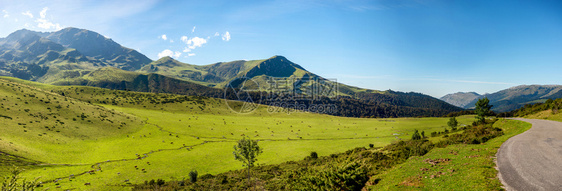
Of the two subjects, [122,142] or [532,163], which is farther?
[122,142]

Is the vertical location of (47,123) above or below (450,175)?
below

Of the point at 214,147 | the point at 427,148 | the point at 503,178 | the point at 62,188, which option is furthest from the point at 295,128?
the point at 503,178

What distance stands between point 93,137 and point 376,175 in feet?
277

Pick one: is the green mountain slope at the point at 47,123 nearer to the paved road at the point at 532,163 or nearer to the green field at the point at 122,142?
the green field at the point at 122,142

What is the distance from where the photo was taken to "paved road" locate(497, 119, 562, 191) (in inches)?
609

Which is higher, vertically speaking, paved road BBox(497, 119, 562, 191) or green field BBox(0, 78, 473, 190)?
paved road BBox(497, 119, 562, 191)

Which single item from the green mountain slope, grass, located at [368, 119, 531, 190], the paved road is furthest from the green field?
the paved road

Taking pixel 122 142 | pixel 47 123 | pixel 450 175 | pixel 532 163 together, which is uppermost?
pixel 532 163

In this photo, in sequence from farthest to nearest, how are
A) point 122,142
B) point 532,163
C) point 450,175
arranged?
point 122,142
point 450,175
point 532,163

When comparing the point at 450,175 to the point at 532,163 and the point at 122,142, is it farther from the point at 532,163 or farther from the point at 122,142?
the point at 122,142

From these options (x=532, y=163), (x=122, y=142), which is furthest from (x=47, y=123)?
(x=532, y=163)

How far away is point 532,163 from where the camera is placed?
63.3ft

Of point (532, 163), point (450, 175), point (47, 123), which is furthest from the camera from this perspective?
point (47, 123)

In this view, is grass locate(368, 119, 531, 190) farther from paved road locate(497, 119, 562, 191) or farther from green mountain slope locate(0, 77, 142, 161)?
green mountain slope locate(0, 77, 142, 161)
